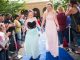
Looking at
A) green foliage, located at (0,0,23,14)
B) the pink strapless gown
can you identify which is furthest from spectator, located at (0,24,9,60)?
green foliage, located at (0,0,23,14)

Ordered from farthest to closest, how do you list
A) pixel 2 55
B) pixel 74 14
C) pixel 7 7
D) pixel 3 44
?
pixel 7 7 < pixel 74 14 < pixel 2 55 < pixel 3 44

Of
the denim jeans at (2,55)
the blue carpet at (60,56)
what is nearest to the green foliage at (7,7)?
the blue carpet at (60,56)

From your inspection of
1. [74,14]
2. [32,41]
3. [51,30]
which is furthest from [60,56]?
[74,14]

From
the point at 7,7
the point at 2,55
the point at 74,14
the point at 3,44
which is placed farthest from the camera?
the point at 7,7

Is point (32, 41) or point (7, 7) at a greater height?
point (7, 7)

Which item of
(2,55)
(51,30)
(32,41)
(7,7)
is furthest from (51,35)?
(7,7)

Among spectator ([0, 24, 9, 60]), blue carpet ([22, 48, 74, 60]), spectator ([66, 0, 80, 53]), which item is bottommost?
blue carpet ([22, 48, 74, 60])

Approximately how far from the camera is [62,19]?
11.4m

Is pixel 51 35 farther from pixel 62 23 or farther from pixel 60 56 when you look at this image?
pixel 62 23

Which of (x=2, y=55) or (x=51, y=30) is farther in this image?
(x=51, y=30)

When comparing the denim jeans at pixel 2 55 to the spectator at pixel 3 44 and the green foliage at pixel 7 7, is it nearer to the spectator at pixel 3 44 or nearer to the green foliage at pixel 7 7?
the spectator at pixel 3 44

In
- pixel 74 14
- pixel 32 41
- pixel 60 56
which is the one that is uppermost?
pixel 74 14

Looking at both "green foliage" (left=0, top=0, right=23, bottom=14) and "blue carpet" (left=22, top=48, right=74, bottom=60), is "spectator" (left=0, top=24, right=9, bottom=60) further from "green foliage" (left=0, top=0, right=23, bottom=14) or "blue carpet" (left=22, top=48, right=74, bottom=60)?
"green foliage" (left=0, top=0, right=23, bottom=14)

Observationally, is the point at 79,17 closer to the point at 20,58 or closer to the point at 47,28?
the point at 47,28
